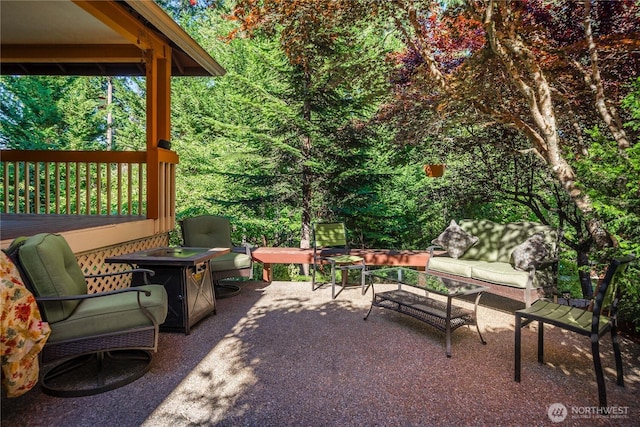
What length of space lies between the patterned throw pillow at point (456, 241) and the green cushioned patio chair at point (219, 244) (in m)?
2.63

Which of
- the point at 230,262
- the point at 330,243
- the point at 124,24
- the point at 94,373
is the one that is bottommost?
the point at 94,373

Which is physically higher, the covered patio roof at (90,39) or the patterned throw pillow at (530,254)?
the covered patio roof at (90,39)

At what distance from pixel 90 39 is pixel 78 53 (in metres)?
0.40

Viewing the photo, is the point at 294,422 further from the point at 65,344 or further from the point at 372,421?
the point at 65,344

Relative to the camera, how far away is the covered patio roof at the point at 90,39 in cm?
362

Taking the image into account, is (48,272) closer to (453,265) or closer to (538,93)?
(453,265)

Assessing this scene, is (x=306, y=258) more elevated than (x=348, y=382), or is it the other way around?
(x=306, y=258)

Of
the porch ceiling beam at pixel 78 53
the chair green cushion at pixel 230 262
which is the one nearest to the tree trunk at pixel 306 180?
the chair green cushion at pixel 230 262

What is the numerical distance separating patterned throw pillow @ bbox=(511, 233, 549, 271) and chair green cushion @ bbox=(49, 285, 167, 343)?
11.8ft

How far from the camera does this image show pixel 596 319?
7.47 ft

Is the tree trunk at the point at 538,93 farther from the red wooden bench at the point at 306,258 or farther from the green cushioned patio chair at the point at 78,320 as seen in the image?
the green cushioned patio chair at the point at 78,320

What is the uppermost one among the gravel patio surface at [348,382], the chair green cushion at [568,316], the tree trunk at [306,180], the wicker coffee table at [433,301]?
the tree trunk at [306,180]

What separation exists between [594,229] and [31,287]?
499 centimetres

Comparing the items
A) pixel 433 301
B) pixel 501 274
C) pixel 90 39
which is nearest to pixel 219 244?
pixel 433 301
